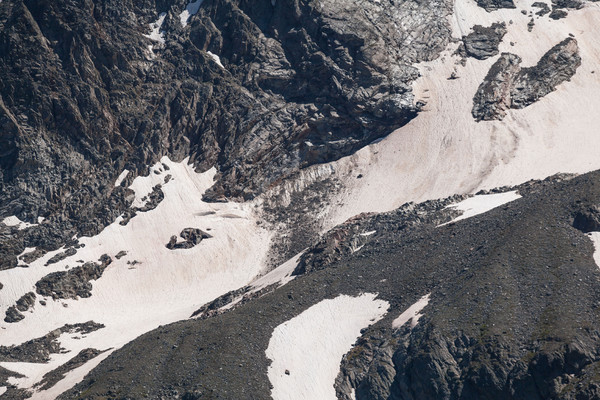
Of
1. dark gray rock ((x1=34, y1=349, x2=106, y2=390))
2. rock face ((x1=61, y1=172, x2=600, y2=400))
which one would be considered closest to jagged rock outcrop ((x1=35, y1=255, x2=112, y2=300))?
dark gray rock ((x1=34, y1=349, x2=106, y2=390))

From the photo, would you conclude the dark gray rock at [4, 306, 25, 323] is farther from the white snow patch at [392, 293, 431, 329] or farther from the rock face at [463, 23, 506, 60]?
the rock face at [463, 23, 506, 60]

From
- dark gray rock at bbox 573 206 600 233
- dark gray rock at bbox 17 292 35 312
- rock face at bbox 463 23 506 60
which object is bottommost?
dark gray rock at bbox 573 206 600 233

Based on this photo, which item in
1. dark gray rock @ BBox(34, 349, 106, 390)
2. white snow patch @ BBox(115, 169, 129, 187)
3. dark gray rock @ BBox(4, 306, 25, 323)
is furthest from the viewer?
white snow patch @ BBox(115, 169, 129, 187)

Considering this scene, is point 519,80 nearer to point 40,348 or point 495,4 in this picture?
point 495,4

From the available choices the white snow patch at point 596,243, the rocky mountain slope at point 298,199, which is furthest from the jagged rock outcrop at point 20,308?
the white snow patch at point 596,243

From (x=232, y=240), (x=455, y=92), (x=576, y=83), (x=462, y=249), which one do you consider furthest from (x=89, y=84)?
(x=576, y=83)

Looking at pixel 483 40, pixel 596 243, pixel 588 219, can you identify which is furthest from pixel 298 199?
pixel 596 243
